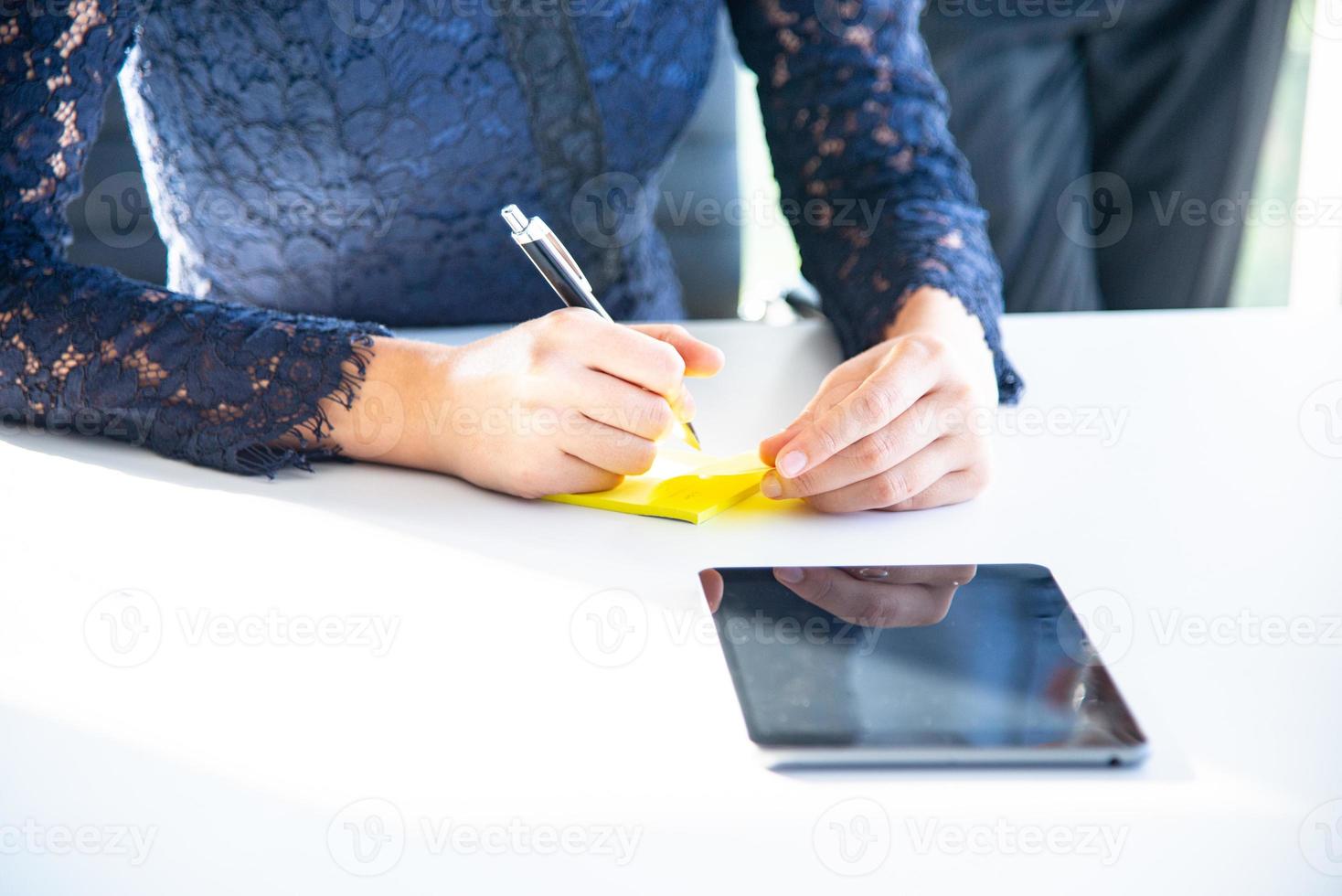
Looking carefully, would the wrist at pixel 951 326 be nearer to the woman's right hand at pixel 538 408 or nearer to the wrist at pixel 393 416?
the woman's right hand at pixel 538 408

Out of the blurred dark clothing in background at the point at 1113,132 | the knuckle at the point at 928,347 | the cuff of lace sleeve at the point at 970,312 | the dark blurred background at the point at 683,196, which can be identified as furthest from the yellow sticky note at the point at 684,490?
the blurred dark clothing in background at the point at 1113,132

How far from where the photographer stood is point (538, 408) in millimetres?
716

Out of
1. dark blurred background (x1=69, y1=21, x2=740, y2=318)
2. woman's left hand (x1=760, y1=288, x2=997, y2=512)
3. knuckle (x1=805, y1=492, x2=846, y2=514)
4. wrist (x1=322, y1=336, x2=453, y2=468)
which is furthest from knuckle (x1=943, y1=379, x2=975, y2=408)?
dark blurred background (x1=69, y1=21, x2=740, y2=318)

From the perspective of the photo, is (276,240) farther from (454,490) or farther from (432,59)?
(454,490)

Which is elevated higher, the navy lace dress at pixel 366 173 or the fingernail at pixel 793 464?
the navy lace dress at pixel 366 173

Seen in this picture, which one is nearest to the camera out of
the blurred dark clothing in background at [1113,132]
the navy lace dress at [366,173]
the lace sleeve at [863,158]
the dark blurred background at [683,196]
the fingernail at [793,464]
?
the fingernail at [793,464]

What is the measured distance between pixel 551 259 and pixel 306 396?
0.18 metres

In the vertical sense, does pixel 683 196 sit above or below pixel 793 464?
above

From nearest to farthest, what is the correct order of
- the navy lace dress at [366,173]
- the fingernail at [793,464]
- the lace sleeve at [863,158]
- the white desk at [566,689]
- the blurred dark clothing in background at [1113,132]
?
the white desk at [566,689] < the fingernail at [793,464] < the navy lace dress at [366,173] < the lace sleeve at [863,158] < the blurred dark clothing in background at [1113,132]

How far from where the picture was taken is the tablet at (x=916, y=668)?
456 millimetres

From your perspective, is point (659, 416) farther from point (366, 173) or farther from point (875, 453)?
point (366, 173)

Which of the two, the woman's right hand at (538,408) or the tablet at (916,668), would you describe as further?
the woman's right hand at (538,408)

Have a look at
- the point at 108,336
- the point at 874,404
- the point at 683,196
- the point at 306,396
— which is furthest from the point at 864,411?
the point at 683,196

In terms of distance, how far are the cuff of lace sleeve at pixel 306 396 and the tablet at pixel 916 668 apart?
297 mm
